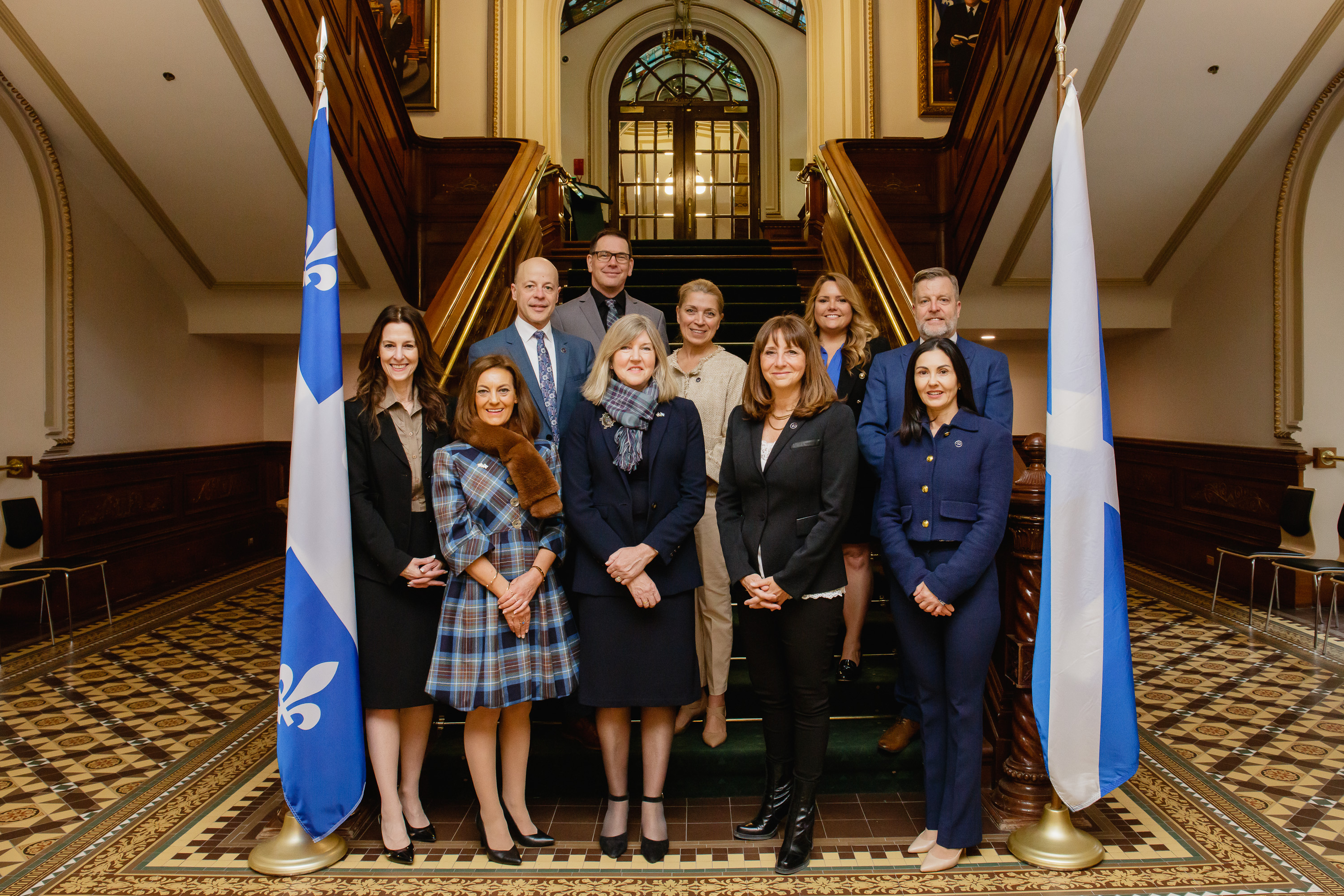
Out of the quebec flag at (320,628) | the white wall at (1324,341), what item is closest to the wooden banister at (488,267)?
the quebec flag at (320,628)

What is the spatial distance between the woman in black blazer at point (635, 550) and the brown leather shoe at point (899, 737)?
0.81 m

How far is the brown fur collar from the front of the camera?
258 cm

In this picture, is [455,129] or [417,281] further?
[455,129]

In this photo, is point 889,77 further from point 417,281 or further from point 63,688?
point 63,688

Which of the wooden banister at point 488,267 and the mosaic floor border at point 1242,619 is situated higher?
the wooden banister at point 488,267

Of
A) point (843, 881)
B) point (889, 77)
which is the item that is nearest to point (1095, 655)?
point (843, 881)

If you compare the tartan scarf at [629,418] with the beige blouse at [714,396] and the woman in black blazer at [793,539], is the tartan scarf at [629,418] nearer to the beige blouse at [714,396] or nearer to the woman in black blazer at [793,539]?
the woman in black blazer at [793,539]

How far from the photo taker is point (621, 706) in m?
2.64

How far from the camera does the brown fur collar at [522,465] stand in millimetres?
2582

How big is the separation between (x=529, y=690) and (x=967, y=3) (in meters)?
7.88

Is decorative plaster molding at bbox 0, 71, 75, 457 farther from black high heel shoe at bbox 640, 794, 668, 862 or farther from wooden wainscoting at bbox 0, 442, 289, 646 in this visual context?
black high heel shoe at bbox 640, 794, 668, 862

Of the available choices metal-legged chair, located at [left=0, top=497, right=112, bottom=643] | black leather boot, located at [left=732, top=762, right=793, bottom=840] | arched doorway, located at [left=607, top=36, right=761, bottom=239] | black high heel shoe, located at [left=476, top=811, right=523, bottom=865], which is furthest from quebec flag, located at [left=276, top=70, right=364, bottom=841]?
arched doorway, located at [left=607, top=36, right=761, bottom=239]

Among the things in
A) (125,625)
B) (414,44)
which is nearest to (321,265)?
(125,625)

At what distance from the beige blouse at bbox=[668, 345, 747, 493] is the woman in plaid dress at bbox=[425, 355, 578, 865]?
66 centimetres
